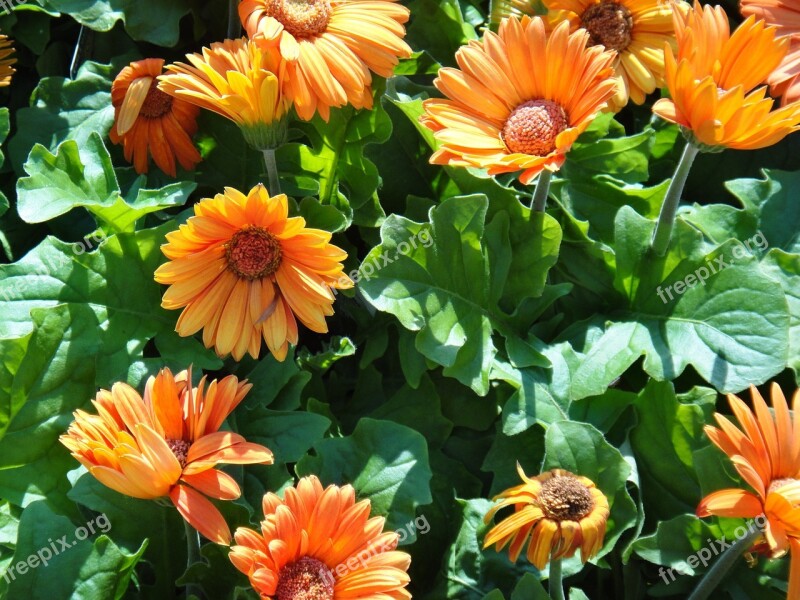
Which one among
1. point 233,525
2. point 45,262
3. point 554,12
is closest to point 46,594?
point 233,525

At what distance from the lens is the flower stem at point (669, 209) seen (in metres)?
1.57

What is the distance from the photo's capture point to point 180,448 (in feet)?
4.72

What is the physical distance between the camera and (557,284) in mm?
1824

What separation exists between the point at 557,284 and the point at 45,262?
36.7 inches

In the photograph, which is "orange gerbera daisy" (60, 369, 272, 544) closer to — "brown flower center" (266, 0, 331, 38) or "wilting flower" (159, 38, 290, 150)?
"wilting flower" (159, 38, 290, 150)

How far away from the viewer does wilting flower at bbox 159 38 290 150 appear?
1529 millimetres

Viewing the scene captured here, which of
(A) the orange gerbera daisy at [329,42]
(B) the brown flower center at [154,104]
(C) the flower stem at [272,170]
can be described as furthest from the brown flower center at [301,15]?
(B) the brown flower center at [154,104]

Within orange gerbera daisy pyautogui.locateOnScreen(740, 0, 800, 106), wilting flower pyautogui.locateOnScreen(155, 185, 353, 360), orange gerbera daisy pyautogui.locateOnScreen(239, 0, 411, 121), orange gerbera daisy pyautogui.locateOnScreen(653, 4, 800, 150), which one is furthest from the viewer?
orange gerbera daisy pyautogui.locateOnScreen(740, 0, 800, 106)

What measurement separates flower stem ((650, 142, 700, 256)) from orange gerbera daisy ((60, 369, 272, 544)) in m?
0.78

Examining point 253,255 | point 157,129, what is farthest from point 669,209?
point 157,129

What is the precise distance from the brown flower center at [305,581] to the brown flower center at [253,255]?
0.48 meters

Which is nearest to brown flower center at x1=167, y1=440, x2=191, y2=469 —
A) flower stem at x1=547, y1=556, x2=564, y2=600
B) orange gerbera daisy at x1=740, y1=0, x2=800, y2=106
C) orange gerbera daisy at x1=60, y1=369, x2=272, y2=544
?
orange gerbera daisy at x1=60, y1=369, x2=272, y2=544

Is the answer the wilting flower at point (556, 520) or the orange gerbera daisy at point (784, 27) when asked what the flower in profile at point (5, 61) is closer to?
the wilting flower at point (556, 520)

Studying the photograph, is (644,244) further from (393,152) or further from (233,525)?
(233,525)
